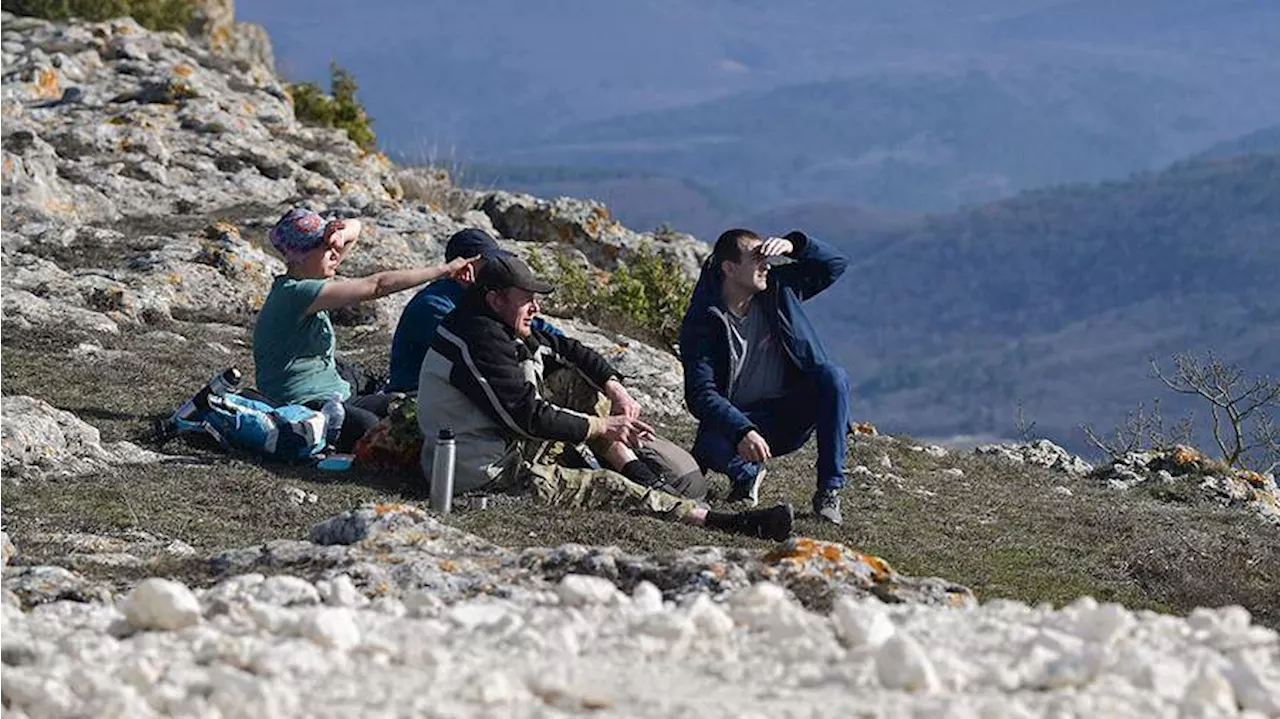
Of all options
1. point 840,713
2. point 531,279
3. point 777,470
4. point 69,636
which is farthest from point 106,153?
point 840,713

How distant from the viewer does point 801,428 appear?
12.8 meters

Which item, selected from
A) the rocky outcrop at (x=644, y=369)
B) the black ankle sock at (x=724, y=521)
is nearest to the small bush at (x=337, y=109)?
the rocky outcrop at (x=644, y=369)

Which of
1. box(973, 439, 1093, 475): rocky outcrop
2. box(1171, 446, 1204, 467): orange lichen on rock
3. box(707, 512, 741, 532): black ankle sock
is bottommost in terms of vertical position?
box(973, 439, 1093, 475): rocky outcrop

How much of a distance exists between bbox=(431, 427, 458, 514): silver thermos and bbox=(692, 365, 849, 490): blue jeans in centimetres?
185

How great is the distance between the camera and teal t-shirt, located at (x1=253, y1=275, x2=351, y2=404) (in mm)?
13312

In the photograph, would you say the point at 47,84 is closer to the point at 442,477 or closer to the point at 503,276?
the point at 503,276

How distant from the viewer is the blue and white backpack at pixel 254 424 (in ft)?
42.6

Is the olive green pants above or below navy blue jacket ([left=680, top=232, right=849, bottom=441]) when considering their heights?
below

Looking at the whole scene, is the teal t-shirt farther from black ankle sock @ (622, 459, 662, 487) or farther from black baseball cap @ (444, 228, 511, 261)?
black ankle sock @ (622, 459, 662, 487)

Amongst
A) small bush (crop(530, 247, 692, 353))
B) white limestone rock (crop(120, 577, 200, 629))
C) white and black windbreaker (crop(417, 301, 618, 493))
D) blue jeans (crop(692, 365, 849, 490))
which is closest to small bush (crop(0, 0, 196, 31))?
small bush (crop(530, 247, 692, 353))

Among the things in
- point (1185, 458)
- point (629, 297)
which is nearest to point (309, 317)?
point (1185, 458)

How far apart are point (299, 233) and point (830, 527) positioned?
3.68 meters

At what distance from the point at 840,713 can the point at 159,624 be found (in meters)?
2.29

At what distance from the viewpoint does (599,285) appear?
24203 millimetres
